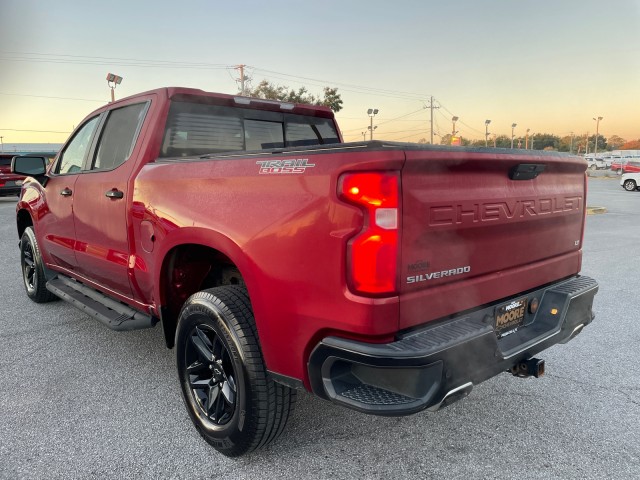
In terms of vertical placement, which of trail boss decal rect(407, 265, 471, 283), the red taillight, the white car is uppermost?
the red taillight

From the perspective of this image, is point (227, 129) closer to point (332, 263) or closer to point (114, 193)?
point (114, 193)

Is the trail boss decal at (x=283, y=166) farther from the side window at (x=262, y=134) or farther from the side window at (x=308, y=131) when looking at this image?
the side window at (x=308, y=131)

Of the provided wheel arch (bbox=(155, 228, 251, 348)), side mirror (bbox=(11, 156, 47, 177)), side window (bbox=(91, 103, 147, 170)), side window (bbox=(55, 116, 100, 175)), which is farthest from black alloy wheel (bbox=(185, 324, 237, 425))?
side mirror (bbox=(11, 156, 47, 177))

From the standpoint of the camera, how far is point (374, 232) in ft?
6.29

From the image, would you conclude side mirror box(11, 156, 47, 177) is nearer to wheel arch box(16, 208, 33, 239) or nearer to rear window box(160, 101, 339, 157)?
wheel arch box(16, 208, 33, 239)

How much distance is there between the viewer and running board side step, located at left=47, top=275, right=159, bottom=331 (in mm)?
3375

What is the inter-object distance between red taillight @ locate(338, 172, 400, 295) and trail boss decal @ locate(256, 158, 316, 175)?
0.22m

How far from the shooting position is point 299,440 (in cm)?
272

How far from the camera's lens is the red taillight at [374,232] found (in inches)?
75.4

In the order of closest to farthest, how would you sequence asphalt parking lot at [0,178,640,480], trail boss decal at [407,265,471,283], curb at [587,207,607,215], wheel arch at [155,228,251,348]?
1. trail boss decal at [407,265,471,283]
2. asphalt parking lot at [0,178,640,480]
3. wheel arch at [155,228,251,348]
4. curb at [587,207,607,215]

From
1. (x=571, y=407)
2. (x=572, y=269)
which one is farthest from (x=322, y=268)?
(x=571, y=407)

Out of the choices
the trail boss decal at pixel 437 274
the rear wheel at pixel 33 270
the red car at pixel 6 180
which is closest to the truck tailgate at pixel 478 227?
the trail boss decal at pixel 437 274

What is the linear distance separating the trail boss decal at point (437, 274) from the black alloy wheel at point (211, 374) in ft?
3.42

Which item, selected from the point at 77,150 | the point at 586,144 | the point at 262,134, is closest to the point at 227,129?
the point at 262,134
